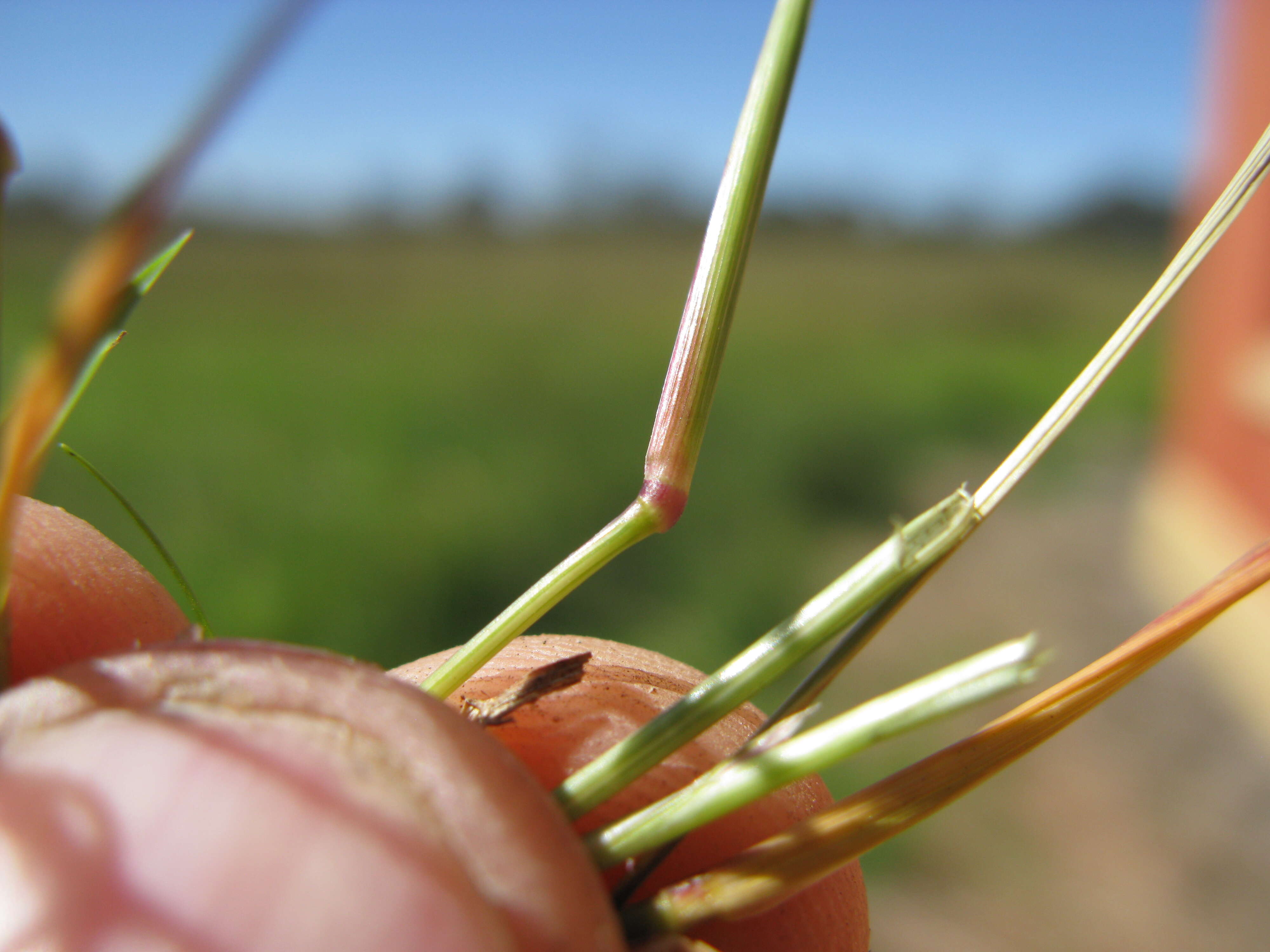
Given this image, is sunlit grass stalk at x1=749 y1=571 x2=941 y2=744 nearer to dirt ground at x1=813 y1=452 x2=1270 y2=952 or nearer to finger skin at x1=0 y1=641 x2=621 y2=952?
finger skin at x1=0 y1=641 x2=621 y2=952

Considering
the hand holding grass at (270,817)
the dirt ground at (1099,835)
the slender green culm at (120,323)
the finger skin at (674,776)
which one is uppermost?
the slender green culm at (120,323)

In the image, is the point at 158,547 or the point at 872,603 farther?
the point at 158,547

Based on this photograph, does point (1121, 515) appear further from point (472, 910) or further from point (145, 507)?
point (472, 910)

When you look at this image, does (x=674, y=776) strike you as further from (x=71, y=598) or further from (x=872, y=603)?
(x=71, y=598)

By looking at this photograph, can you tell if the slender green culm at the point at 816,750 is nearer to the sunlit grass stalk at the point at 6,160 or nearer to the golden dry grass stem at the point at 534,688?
the golden dry grass stem at the point at 534,688

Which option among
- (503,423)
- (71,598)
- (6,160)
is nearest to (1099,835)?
(71,598)

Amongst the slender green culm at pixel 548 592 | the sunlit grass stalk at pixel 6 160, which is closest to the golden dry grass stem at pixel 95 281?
the sunlit grass stalk at pixel 6 160

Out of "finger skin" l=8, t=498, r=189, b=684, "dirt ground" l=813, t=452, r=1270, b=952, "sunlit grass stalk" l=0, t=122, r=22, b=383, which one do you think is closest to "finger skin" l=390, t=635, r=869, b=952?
"finger skin" l=8, t=498, r=189, b=684
